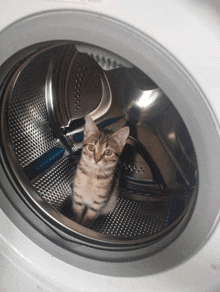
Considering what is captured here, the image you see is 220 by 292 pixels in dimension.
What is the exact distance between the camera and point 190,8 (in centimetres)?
41

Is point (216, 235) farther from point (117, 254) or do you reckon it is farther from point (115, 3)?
point (115, 3)

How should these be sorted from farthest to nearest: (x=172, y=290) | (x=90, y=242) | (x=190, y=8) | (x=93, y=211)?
1. (x=93, y=211)
2. (x=90, y=242)
3. (x=172, y=290)
4. (x=190, y=8)

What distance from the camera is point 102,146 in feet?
3.13

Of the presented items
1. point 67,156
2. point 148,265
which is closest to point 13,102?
point 67,156

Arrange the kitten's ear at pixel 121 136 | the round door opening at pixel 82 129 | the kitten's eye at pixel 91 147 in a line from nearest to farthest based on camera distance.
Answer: the round door opening at pixel 82 129
the kitten's ear at pixel 121 136
the kitten's eye at pixel 91 147

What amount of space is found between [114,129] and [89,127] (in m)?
0.11

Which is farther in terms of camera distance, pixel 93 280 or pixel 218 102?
pixel 93 280

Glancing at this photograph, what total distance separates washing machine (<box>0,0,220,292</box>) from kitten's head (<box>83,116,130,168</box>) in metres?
0.03

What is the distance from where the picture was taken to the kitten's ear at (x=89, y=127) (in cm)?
86

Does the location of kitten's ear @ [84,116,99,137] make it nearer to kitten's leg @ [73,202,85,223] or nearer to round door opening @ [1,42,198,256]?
round door opening @ [1,42,198,256]

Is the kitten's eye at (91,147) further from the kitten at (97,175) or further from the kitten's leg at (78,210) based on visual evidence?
the kitten's leg at (78,210)

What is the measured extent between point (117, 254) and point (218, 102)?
424mm

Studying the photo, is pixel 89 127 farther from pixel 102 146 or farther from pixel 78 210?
pixel 78 210

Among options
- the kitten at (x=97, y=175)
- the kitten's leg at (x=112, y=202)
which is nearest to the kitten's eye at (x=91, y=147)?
the kitten at (x=97, y=175)
